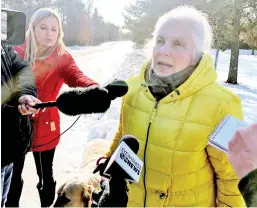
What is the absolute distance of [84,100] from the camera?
1411mm

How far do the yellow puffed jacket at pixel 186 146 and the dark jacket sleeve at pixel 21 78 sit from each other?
1.87 ft

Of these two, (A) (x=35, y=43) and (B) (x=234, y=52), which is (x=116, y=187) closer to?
(A) (x=35, y=43)

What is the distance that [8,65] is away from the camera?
172 cm

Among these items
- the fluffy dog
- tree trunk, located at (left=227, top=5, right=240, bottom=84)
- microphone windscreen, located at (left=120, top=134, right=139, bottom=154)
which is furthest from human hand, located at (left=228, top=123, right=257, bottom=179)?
tree trunk, located at (left=227, top=5, right=240, bottom=84)

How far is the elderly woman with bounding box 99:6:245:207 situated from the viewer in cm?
158

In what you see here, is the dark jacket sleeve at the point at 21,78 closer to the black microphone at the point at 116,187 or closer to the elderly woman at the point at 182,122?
the elderly woman at the point at 182,122

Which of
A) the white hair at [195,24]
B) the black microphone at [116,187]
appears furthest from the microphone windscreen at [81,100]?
the white hair at [195,24]

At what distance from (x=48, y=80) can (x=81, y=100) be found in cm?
122

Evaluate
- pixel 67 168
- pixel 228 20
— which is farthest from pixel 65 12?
pixel 67 168

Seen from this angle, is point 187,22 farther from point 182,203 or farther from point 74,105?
point 182,203

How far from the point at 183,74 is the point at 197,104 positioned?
0.57 feet

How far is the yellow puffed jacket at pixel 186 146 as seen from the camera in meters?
1.58

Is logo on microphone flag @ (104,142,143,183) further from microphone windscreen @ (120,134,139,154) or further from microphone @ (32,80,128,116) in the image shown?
microphone @ (32,80,128,116)

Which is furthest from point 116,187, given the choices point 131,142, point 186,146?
point 186,146
